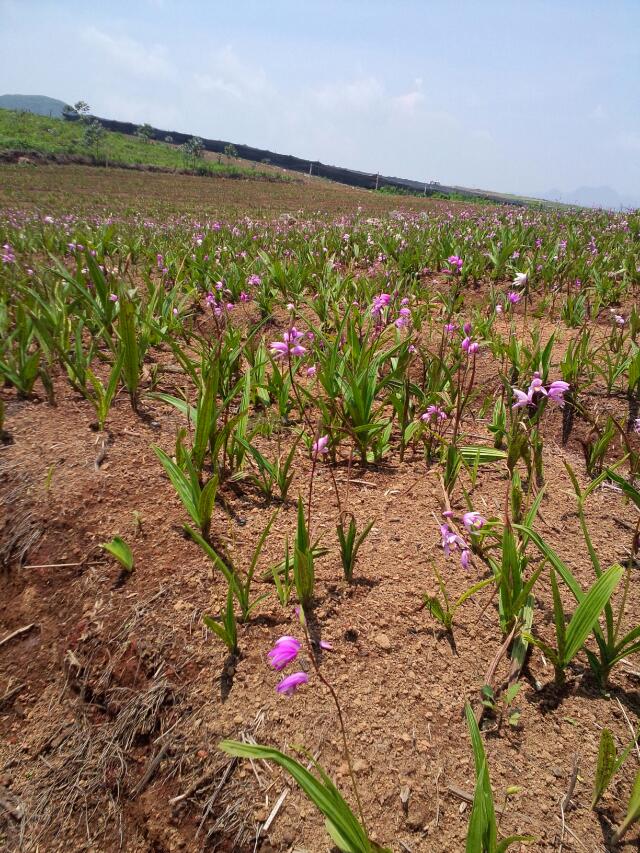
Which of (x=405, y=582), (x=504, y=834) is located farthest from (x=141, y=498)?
(x=504, y=834)

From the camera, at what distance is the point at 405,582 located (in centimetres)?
164

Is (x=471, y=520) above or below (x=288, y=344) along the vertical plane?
below

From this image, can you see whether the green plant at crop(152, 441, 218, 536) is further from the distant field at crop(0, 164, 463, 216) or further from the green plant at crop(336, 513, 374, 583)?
the distant field at crop(0, 164, 463, 216)

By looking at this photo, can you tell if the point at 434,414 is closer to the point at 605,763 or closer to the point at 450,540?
the point at 450,540

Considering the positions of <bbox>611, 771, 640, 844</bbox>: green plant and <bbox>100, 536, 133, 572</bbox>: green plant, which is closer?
<bbox>611, 771, 640, 844</bbox>: green plant

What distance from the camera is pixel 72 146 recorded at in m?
32.1

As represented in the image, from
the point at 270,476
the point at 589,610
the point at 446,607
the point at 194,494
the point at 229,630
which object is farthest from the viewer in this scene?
the point at 270,476

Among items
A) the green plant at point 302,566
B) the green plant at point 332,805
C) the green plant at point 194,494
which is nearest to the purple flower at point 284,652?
the green plant at point 332,805

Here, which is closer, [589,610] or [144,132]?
[589,610]

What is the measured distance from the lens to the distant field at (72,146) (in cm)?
2915

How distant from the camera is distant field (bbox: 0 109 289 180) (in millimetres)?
29155

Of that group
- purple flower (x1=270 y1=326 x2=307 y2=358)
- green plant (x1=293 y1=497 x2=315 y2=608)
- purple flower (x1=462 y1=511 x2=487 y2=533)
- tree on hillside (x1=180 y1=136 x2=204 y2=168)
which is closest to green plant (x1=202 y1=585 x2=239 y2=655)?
green plant (x1=293 y1=497 x2=315 y2=608)

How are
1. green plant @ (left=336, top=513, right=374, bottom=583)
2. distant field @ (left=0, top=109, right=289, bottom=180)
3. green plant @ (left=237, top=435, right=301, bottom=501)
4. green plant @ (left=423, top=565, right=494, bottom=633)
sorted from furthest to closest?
distant field @ (left=0, top=109, right=289, bottom=180) < green plant @ (left=237, top=435, right=301, bottom=501) < green plant @ (left=336, top=513, right=374, bottom=583) < green plant @ (left=423, top=565, right=494, bottom=633)

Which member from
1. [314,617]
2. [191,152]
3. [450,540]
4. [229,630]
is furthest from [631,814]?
[191,152]
